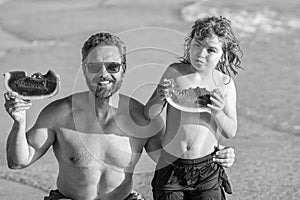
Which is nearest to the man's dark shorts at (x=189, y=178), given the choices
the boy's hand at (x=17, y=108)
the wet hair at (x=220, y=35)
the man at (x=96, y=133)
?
the man at (x=96, y=133)

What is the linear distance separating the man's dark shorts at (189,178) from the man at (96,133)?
4.0 inches

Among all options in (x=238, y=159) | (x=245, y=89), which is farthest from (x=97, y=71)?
(x=245, y=89)

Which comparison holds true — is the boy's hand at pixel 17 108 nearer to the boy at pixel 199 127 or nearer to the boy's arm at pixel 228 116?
the boy at pixel 199 127

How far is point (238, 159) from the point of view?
220 inches

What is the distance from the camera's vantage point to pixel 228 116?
3863 mm

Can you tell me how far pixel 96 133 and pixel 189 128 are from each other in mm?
485

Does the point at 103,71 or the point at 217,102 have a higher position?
the point at 103,71

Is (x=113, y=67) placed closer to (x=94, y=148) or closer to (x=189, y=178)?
(x=94, y=148)

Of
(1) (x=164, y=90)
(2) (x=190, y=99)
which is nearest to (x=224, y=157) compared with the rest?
(2) (x=190, y=99)

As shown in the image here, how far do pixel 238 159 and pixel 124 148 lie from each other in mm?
1963

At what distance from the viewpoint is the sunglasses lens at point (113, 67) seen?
365cm

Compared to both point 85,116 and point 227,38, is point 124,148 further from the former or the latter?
point 227,38

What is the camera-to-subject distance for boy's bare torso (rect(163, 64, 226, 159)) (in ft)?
12.8

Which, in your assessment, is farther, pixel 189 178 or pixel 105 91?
pixel 189 178
